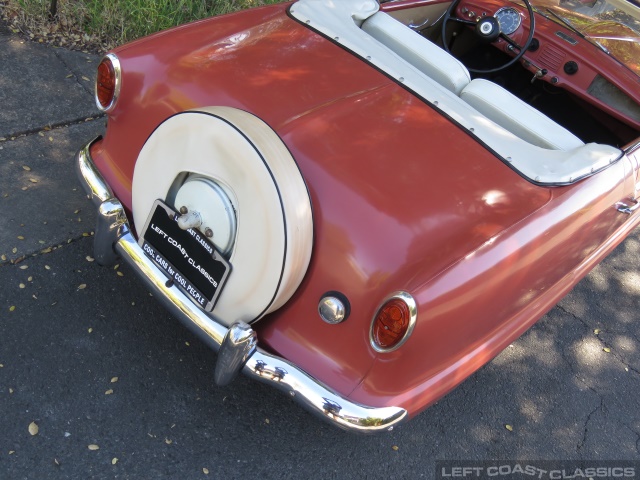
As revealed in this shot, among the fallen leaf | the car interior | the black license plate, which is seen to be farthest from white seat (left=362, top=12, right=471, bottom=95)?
the fallen leaf

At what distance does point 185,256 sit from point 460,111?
1.18 metres

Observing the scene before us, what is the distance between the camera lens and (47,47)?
171 inches

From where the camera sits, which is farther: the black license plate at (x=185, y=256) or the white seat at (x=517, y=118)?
the white seat at (x=517, y=118)

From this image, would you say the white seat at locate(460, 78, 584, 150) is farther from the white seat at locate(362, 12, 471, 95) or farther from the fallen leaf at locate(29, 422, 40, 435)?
the fallen leaf at locate(29, 422, 40, 435)

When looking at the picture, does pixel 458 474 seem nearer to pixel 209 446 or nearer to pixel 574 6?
pixel 209 446

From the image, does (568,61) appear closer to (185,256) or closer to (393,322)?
(393,322)

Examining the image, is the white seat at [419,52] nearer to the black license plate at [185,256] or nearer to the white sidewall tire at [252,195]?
the white sidewall tire at [252,195]

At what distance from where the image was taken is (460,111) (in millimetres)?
2502

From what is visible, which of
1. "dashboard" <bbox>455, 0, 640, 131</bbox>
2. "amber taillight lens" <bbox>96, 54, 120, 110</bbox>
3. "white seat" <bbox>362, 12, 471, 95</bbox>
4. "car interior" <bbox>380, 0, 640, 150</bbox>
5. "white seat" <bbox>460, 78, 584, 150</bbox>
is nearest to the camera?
"amber taillight lens" <bbox>96, 54, 120, 110</bbox>

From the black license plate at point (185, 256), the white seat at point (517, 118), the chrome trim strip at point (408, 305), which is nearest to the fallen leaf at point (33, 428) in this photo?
the black license plate at point (185, 256)

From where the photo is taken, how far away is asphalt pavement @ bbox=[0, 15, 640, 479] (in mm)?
2396

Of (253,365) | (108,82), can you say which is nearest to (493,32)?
(108,82)

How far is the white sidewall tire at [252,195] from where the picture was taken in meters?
1.96

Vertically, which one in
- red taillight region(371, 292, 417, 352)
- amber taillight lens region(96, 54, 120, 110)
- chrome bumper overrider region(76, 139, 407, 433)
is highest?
red taillight region(371, 292, 417, 352)
